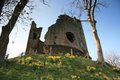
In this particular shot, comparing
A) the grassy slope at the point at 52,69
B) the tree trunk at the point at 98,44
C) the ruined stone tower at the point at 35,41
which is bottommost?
the grassy slope at the point at 52,69

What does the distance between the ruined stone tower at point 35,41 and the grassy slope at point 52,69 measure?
19.0 metres

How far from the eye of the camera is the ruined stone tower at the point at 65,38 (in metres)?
37.6

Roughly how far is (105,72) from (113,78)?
4.59 feet

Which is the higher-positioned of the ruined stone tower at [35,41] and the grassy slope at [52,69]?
the ruined stone tower at [35,41]

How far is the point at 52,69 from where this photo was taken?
17.0 metres

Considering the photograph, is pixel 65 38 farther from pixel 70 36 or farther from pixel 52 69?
pixel 52 69

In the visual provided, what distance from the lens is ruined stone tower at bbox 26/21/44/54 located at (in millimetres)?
39406

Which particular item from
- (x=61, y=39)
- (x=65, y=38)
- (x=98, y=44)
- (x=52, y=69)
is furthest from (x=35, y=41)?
(x=52, y=69)

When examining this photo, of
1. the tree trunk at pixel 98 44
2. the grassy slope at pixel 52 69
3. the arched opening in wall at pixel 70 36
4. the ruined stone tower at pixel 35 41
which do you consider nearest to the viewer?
the grassy slope at pixel 52 69

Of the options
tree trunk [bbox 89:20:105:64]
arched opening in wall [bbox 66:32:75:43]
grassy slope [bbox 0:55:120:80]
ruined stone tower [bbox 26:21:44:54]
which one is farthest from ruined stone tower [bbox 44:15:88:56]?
grassy slope [bbox 0:55:120:80]

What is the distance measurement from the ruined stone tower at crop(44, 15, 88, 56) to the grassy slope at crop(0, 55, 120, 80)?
53.9 feet

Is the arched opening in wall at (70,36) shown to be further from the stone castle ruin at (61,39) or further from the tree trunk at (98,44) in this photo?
the tree trunk at (98,44)

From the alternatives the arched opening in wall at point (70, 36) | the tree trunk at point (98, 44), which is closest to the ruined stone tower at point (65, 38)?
the arched opening in wall at point (70, 36)

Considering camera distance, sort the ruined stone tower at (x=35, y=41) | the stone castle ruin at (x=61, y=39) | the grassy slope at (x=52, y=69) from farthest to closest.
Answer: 1. the ruined stone tower at (x=35, y=41)
2. the stone castle ruin at (x=61, y=39)
3. the grassy slope at (x=52, y=69)
